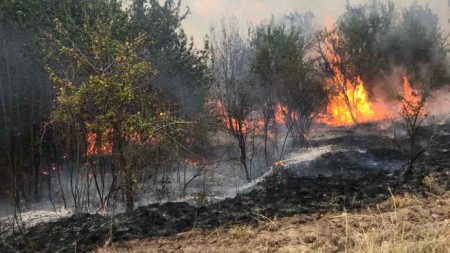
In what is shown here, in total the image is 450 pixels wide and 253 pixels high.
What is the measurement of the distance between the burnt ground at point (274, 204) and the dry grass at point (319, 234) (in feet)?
1.66

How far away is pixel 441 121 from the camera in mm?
27406

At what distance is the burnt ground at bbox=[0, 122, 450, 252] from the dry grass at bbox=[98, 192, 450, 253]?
507mm

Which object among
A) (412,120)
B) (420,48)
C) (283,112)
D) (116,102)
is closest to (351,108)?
(420,48)

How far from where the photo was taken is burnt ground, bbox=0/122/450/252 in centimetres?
852

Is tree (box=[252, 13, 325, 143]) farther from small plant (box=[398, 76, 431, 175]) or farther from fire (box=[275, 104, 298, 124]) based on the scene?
small plant (box=[398, 76, 431, 175])

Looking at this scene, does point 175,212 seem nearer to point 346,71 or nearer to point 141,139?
point 141,139

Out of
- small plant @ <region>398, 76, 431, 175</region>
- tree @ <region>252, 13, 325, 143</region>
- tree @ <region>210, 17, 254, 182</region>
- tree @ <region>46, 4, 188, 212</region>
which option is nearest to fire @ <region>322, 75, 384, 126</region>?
small plant @ <region>398, 76, 431, 175</region>

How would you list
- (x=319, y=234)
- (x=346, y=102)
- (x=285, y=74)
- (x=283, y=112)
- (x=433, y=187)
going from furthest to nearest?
(x=346, y=102) < (x=283, y=112) < (x=285, y=74) < (x=433, y=187) < (x=319, y=234)

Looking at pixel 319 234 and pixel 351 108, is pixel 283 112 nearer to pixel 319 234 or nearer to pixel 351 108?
pixel 351 108

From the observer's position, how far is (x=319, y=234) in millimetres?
6473

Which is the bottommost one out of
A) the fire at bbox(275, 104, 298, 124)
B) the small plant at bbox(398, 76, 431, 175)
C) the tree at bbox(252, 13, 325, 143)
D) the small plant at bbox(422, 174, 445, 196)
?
the small plant at bbox(422, 174, 445, 196)

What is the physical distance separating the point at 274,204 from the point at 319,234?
387 centimetres

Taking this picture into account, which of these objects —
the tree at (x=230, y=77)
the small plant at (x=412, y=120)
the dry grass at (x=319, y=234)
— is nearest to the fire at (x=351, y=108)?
the small plant at (x=412, y=120)

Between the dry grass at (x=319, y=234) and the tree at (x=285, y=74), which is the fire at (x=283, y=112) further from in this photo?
the dry grass at (x=319, y=234)
